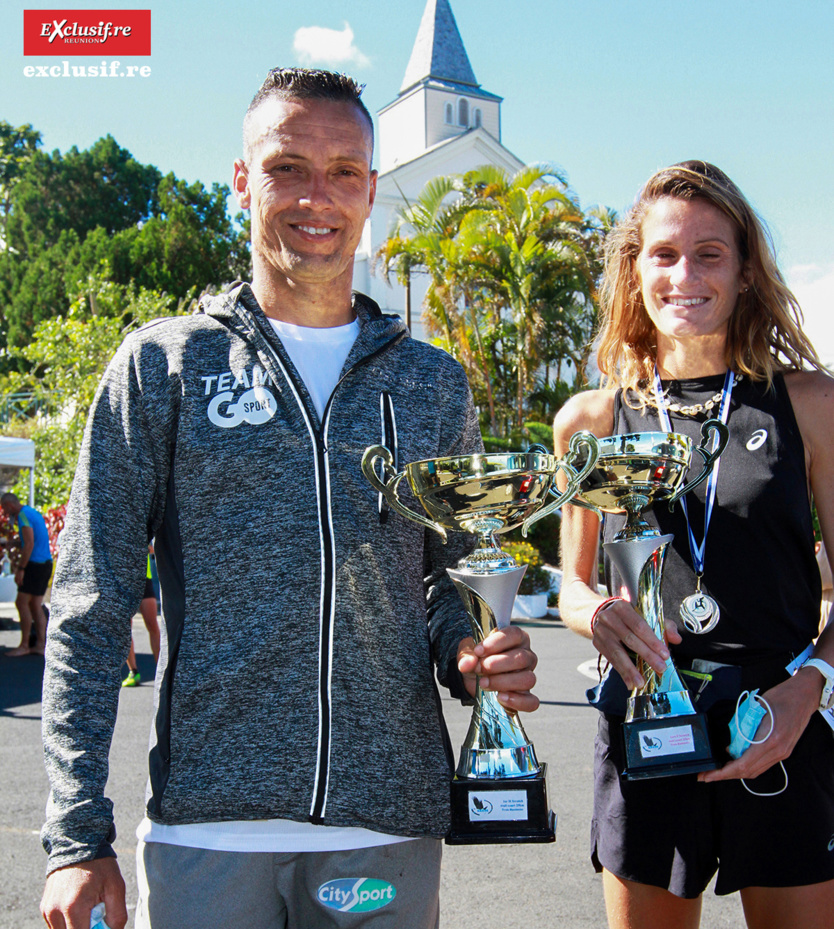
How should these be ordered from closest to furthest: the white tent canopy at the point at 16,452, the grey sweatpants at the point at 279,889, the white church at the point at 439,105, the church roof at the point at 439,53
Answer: the grey sweatpants at the point at 279,889
the white tent canopy at the point at 16,452
the white church at the point at 439,105
the church roof at the point at 439,53

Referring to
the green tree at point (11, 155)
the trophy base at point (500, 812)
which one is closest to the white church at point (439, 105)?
the green tree at point (11, 155)

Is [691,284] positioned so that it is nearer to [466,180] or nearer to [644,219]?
[644,219]

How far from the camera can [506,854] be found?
4.25 metres

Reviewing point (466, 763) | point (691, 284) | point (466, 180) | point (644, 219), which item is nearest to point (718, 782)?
point (466, 763)

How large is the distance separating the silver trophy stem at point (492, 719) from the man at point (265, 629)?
70mm

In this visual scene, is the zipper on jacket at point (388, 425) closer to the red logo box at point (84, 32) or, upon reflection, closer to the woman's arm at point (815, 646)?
the woman's arm at point (815, 646)

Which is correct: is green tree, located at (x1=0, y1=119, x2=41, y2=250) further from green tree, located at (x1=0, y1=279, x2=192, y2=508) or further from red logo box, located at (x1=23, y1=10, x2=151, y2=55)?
red logo box, located at (x1=23, y1=10, x2=151, y2=55)

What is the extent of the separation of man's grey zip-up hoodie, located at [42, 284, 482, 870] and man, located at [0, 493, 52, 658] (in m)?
8.94

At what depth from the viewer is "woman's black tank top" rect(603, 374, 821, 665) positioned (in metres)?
1.91

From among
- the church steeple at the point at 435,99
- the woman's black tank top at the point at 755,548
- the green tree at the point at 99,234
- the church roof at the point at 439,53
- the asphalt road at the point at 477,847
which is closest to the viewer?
the woman's black tank top at the point at 755,548

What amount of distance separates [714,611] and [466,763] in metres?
0.65

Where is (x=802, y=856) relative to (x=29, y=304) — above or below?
below

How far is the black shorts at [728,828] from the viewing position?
1.83 metres

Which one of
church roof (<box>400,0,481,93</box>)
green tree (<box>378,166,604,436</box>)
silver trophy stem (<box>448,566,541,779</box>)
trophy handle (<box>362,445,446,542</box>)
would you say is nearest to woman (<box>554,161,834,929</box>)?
silver trophy stem (<box>448,566,541,779</box>)
